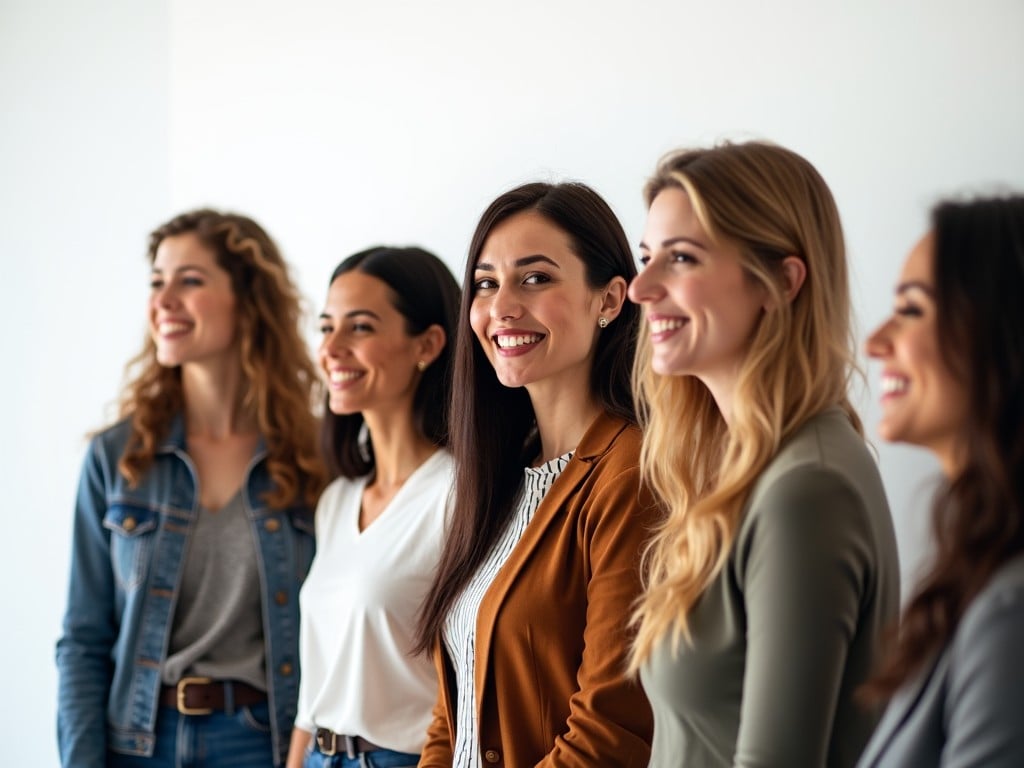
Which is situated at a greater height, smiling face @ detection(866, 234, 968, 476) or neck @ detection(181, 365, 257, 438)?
smiling face @ detection(866, 234, 968, 476)

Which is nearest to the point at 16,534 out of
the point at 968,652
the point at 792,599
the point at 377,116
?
the point at 377,116

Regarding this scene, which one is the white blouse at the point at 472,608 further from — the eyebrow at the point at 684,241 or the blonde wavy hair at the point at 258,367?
the blonde wavy hair at the point at 258,367

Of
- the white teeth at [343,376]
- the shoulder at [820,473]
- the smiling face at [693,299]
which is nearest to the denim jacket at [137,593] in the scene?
the white teeth at [343,376]

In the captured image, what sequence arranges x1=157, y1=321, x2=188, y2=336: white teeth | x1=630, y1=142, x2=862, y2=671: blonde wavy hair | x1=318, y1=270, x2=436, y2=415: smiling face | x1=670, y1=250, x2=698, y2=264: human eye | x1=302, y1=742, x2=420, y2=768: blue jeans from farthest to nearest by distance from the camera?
x1=157, y1=321, x2=188, y2=336: white teeth
x1=318, y1=270, x2=436, y2=415: smiling face
x1=302, y1=742, x2=420, y2=768: blue jeans
x1=670, y1=250, x2=698, y2=264: human eye
x1=630, y1=142, x2=862, y2=671: blonde wavy hair

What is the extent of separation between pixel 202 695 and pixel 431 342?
3.35 feet

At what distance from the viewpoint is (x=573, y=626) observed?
2053 millimetres

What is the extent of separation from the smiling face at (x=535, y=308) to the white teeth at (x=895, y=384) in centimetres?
87

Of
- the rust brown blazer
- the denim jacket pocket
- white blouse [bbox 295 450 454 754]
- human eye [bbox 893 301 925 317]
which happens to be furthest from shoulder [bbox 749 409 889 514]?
the denim jacket pocket

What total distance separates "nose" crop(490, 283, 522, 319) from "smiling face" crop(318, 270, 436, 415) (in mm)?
564

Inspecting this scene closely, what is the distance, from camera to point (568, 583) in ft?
6.77

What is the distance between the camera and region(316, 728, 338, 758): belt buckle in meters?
2.55

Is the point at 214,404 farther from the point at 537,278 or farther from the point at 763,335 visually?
the point at 763,335

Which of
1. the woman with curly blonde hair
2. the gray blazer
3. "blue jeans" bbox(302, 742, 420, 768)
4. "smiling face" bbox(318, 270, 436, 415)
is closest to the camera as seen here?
the gray blazer

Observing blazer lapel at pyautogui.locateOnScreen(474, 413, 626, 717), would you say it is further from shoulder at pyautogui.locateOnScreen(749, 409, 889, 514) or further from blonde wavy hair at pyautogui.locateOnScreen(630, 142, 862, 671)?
shoulder at pyautogui.locateOnScreen(749, 409, 889, 514)
